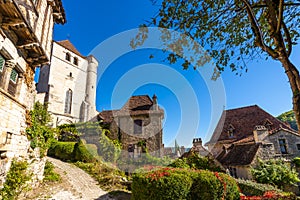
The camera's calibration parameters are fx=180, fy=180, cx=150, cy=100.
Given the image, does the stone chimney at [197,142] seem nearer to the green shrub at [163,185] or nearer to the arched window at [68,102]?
the green shrub at [163,185]

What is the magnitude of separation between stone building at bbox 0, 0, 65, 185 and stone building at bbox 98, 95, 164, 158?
983 cm

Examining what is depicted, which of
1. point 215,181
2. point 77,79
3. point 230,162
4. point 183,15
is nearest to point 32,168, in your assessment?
point 215,181

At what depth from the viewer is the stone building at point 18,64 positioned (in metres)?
5.07

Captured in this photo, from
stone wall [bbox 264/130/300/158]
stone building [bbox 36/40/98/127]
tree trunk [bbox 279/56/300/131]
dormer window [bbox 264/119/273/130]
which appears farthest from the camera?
stone building [bbox 36/40/98/127]

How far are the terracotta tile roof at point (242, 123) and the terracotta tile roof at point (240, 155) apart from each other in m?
1.66

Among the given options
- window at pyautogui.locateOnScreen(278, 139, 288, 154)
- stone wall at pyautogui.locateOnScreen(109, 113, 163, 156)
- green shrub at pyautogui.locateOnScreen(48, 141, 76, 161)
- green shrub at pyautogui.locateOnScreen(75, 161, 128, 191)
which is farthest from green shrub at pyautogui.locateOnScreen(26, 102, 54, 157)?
window at pyautogui.locateOnScreen(278, 139, 288, 154)

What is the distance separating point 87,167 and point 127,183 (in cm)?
342

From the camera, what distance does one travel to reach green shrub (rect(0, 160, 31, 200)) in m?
5.29

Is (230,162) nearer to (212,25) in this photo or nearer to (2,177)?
(212,25)

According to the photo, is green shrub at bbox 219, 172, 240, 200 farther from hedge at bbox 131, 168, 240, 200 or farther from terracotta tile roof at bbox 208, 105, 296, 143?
terracotta tile roof at bbox 208, 105, 296, 143

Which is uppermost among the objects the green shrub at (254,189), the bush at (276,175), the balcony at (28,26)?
the balcony at (28,26)

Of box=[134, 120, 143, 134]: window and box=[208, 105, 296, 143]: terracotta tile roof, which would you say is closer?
box=[208, 105, 296, 143]: terracotta tile roof

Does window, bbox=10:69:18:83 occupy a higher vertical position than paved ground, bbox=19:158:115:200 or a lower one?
higher

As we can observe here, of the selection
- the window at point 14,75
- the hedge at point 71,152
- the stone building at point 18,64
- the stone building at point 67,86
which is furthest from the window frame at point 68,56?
the window at point 14,75
